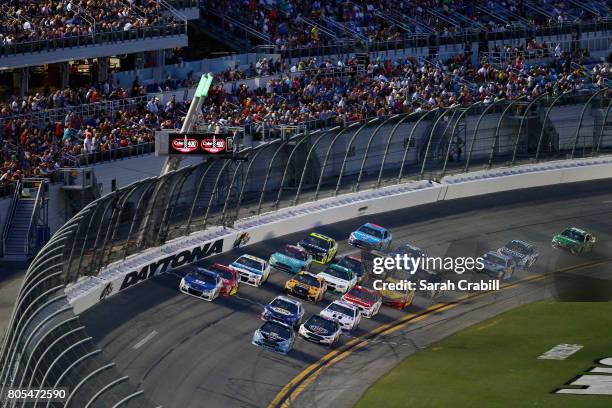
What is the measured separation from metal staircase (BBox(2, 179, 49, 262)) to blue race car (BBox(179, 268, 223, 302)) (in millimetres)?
9001

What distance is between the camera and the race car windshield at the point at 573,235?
181 feet

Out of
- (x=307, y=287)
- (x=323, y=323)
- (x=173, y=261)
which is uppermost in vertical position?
(x=173, y=261)

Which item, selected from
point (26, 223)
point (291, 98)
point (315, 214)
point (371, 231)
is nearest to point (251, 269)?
point (315, 214)

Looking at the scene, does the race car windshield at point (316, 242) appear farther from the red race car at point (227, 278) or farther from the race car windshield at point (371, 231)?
the red race car at point (227, 278)

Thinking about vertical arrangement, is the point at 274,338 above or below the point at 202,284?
below

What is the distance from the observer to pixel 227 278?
4741cm

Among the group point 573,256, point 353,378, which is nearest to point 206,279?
point 353,378

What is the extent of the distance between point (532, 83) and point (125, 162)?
24.4 meters

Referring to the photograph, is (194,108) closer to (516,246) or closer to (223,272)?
(223,272)

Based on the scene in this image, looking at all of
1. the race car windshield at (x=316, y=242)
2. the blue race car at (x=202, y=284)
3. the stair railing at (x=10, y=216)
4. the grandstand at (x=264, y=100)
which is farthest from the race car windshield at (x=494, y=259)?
the stair railing at (x=10, y=216)

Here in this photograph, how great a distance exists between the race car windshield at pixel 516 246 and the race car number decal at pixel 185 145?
41.2 feet

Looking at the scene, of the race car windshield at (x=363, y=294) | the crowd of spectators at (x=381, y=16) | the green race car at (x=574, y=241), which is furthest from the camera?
the crowd of spectators at (x=381, y=16)

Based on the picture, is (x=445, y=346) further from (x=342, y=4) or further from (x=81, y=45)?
(x=342, y=4)

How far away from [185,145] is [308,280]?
19.6ft
